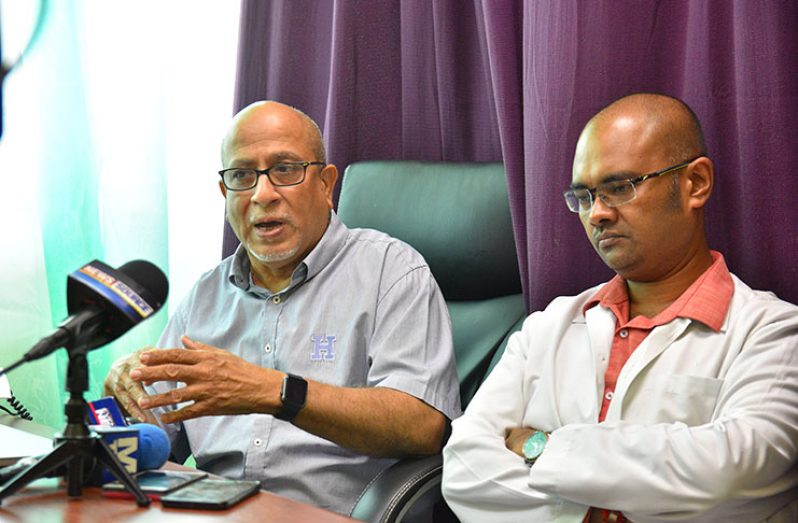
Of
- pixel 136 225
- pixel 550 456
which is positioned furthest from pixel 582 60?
pixel 136 225

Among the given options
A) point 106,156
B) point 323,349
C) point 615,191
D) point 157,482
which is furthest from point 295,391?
point 106,156

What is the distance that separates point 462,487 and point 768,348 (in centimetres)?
53

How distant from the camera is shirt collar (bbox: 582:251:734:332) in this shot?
1.55 m

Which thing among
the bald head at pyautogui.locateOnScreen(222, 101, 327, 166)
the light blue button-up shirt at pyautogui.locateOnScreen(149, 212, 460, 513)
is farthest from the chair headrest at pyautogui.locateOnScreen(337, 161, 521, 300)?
the bald head at pyautogui.locateOnScreen(222, 101, 327, 166)

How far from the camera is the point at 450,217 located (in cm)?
220

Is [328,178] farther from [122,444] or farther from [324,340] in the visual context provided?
[122,444]

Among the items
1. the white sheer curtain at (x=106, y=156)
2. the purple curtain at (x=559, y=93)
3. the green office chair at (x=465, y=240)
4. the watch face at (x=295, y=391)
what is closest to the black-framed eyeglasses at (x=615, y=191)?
the purple curtain at (x=559, y=93)

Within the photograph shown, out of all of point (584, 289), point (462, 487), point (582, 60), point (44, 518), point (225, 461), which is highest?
point (582, 60)

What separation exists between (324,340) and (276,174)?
0.38m

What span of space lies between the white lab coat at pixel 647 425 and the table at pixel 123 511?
419mm

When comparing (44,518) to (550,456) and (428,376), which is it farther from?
(428,376)

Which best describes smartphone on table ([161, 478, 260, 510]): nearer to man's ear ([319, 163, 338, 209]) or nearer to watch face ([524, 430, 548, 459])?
watch face ([524, 430, 548, 459])

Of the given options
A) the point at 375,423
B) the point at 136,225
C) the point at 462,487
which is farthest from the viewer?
the point at 136,225

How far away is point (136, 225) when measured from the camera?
288 cm
